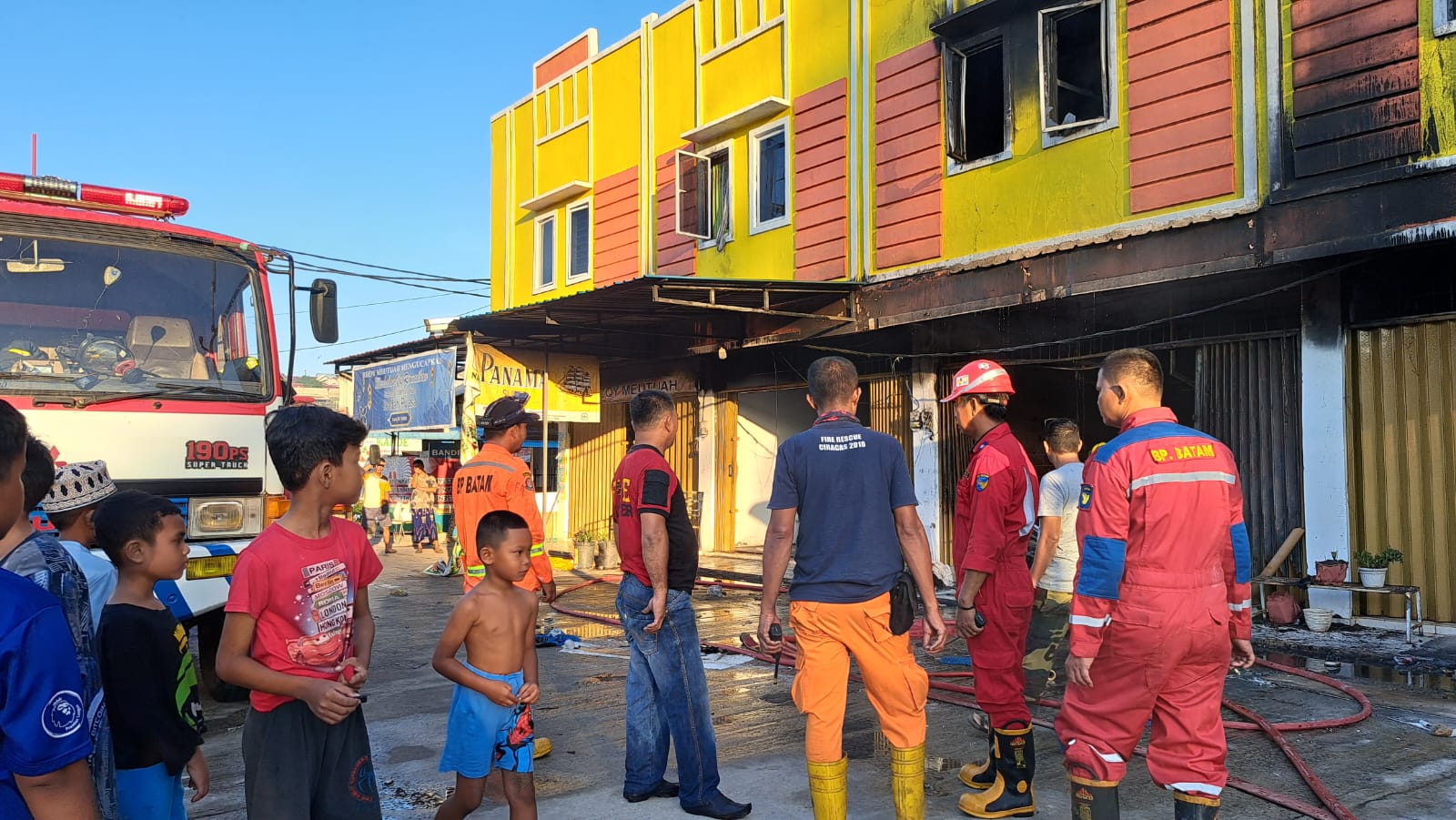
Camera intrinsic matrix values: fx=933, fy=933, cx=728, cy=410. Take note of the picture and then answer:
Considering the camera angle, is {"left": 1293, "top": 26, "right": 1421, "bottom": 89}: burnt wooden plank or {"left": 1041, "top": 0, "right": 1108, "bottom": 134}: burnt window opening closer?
{"left": 1293, "top": 26, "right": 1421, "bottom": 89}: burnt wooden plank

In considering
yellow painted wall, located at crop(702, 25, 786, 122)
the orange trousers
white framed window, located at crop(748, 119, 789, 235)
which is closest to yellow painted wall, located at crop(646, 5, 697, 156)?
yellow painted wall, located at crop(702, 25, 786, 122)

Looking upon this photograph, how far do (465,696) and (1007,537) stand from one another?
8.65 ft

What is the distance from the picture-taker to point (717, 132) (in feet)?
48.1

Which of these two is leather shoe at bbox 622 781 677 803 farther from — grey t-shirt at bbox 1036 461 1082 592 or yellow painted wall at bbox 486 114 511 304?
yellow painted wall at bbox 486 114 511 304

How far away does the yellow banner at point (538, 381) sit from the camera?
1472 centimetres

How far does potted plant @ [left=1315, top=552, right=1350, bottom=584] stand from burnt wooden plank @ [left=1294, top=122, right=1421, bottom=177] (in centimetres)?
344

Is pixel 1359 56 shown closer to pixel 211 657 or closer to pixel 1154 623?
pixel 1154 623

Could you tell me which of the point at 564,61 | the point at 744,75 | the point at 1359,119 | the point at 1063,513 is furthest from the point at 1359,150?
the point at 564,61

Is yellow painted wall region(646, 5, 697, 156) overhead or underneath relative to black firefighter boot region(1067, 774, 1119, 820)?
overhead

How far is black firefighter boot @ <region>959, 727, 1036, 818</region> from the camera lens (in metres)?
4.26

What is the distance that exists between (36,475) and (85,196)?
470 cm

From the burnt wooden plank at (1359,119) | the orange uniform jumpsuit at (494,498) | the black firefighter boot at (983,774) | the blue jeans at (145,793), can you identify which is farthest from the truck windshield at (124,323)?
the burnt wooden plank at (1359,119)

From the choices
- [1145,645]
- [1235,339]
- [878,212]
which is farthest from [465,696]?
[878,212]

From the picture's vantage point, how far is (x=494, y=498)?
5270mm
